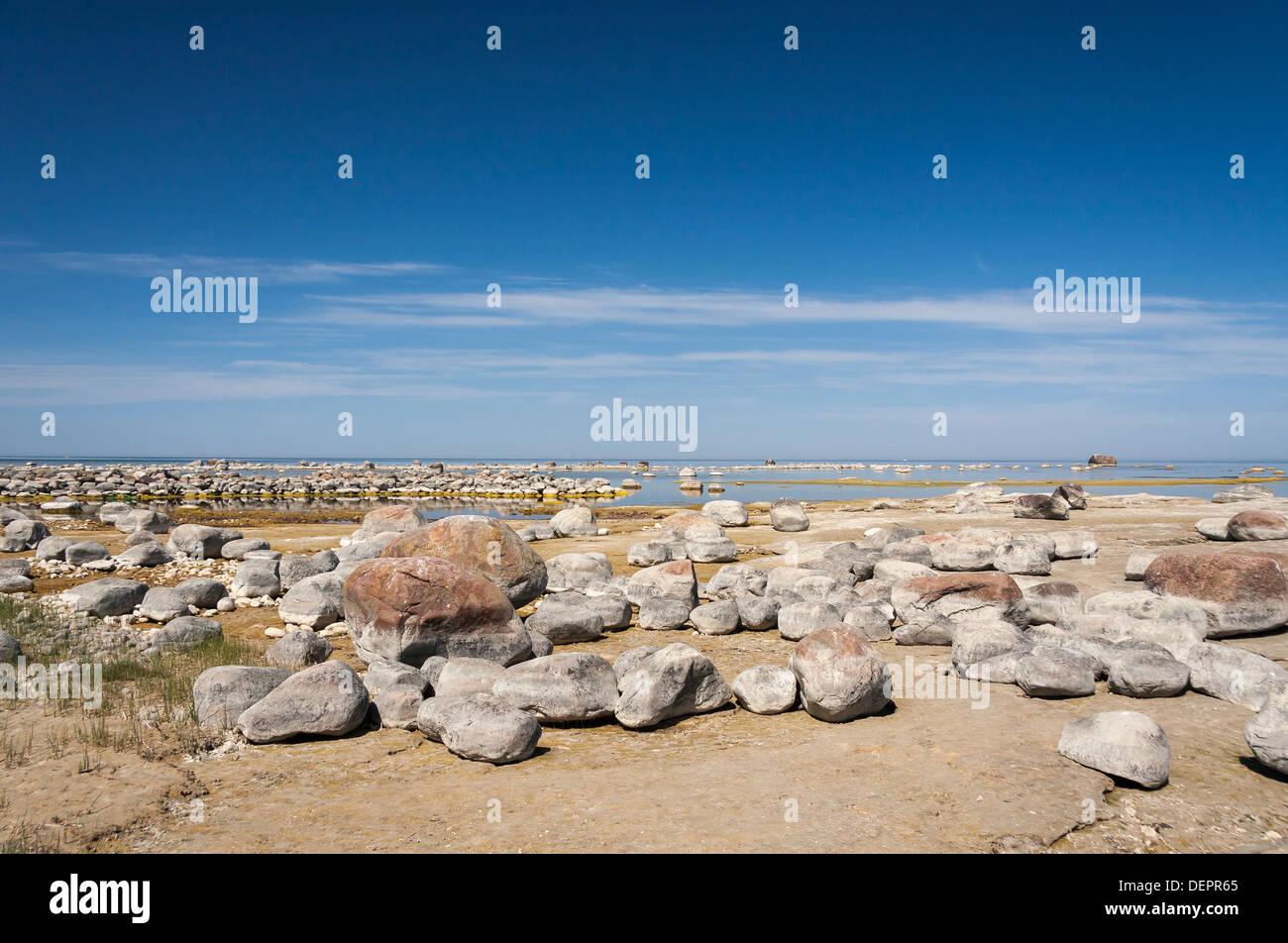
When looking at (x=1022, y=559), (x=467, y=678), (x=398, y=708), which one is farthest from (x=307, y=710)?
(x=1022, y=559)

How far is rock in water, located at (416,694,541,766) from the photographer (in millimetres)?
7340

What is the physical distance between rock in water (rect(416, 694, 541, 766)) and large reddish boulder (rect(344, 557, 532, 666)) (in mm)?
2808

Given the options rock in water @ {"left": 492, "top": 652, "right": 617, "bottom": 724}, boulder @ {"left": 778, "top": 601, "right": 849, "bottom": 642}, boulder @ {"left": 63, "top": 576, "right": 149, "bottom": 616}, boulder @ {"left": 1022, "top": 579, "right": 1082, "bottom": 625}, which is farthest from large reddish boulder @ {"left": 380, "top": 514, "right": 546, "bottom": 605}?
boulder @ {"left": 1022, "top": 579, "right": 1082, "bottom": 625}

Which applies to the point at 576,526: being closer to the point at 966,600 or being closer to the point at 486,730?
the point at 966,600

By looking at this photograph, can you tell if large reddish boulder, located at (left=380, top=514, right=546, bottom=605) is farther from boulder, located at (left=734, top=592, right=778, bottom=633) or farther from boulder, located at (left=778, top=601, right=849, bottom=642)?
boulder, located at (left=778, top=601, right=849, bottom=642)

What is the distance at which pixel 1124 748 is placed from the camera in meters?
6.39

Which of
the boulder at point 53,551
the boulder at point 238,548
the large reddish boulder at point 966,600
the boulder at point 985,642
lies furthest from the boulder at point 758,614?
the boulder at point 53,551

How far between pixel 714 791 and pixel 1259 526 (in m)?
18.9

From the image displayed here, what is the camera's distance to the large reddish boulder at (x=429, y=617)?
10.6 m

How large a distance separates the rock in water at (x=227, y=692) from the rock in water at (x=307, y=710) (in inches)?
Result: 6.2

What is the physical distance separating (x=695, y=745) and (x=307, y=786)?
3706 millimetres
